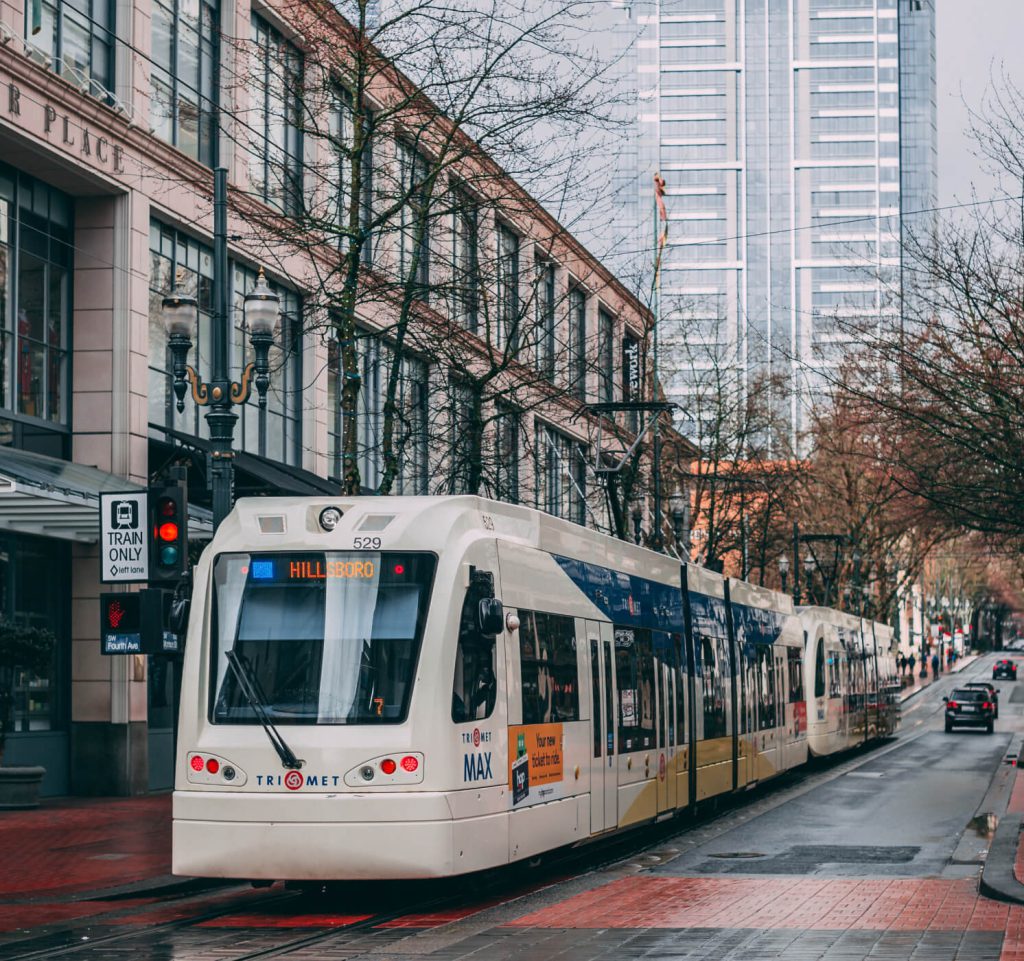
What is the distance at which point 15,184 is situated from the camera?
24766mm

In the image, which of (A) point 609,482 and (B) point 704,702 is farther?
(A) point 609,482

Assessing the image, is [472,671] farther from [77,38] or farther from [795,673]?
[795,673]

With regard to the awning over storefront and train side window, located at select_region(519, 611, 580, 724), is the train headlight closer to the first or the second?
train side window, located at select_region(519, 611, 580, 724)

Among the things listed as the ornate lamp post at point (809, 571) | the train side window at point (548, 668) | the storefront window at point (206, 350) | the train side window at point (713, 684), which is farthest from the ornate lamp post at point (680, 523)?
the ornate lamp post at point (809, 571)

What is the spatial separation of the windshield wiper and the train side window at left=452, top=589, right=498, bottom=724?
128 centimetres

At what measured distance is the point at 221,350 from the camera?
1678 centimetres

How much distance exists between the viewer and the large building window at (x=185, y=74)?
27.6 metres

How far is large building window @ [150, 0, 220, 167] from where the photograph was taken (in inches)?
1088

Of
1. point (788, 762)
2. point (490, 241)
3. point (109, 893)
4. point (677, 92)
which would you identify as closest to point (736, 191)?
point (677, 92)

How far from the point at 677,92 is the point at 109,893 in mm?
167372

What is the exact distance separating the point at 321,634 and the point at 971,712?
1838 inches

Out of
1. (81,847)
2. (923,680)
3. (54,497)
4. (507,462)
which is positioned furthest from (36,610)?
(923,680)

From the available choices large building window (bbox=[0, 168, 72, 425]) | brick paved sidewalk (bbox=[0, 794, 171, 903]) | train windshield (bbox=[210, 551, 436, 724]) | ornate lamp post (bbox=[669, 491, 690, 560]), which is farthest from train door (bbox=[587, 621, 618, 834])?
ornate lamp post (bbox=[669, 491, 690, 560])

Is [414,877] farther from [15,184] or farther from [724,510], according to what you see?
[724,510]
